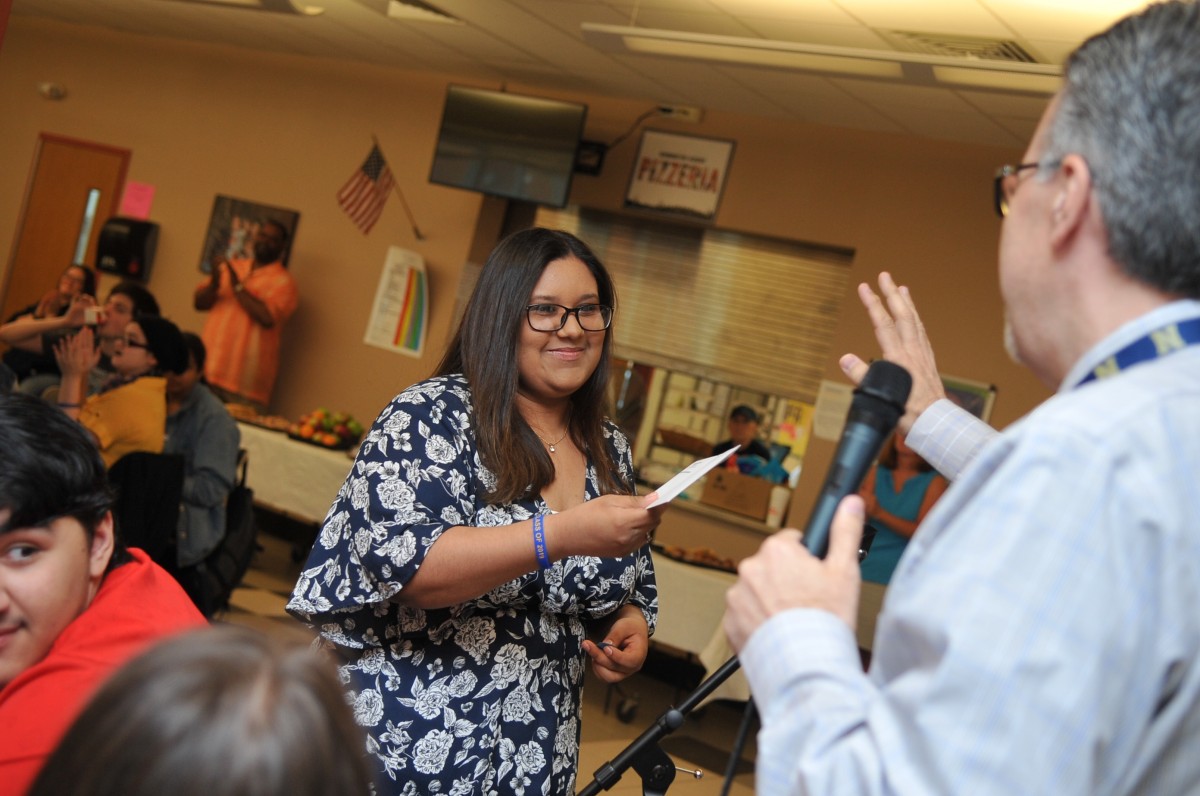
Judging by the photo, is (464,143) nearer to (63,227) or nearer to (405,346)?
(405,346)

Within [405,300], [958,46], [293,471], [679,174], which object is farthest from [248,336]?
[958,46]

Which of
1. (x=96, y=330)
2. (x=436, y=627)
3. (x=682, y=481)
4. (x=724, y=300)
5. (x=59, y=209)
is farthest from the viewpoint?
(x=59, y=209)

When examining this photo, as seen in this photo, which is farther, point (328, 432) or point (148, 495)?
point (328, 432)

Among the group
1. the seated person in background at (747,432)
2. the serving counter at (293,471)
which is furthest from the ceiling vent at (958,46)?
the serving counter at (293,471)

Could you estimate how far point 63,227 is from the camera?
10336 mm

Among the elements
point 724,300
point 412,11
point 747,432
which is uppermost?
point 412,11

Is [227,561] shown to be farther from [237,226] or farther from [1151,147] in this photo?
[237,226]

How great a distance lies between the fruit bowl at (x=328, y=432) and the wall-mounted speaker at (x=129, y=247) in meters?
3.22

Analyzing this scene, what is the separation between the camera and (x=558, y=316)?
84.0 inches

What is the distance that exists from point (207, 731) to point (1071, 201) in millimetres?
730

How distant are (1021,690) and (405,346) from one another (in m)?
7.62

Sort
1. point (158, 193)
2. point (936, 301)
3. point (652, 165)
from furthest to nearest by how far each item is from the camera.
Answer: point (158, 193)
point (652, 165)
point (936, 301)

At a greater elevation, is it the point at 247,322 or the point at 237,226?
the point at 237,226

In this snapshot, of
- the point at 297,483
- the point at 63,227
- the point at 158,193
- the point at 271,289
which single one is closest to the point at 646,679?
the point at 297,483
